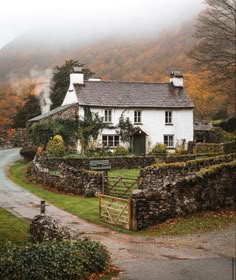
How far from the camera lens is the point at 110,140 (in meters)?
49.4

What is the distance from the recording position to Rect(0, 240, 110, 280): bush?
10883 millimetres

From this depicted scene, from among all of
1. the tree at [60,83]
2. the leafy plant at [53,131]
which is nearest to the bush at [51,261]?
the leafy plant at [53,131]

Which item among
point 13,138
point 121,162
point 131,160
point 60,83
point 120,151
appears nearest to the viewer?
point 121,162

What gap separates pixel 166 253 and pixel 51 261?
16.0 ft

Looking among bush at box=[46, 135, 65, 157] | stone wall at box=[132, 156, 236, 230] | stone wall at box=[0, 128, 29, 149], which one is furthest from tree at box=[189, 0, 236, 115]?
stone wall at box=[0, 128, 29, 149]

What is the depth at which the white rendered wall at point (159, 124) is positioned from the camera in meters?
49.8

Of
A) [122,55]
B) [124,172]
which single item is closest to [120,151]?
[124,172]

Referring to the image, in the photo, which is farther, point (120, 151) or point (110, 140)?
point (110, 140)

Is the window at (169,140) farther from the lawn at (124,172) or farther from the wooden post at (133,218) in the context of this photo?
the wooden post at (133,218)

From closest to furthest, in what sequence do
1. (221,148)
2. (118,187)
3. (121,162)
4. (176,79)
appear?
(118,187)
(121,162)
(221,148)
(176,79)

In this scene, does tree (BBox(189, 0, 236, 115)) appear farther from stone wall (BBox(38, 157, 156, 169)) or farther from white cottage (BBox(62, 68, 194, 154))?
stone wall (BBox(38, 157, 156, 169))

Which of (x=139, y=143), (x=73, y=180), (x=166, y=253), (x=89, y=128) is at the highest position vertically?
(x=89, y=128)

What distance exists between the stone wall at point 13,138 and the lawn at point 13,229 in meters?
43.4

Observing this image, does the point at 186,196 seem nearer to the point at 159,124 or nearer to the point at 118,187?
the point at 118,187
